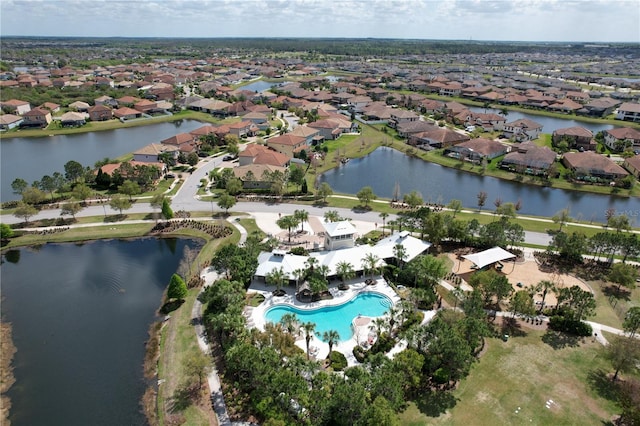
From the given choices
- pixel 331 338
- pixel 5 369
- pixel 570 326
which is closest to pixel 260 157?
pixel 331 338

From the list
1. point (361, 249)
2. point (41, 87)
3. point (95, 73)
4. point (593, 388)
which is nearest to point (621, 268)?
point (593, 388)

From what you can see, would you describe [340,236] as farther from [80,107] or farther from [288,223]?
[80,107]

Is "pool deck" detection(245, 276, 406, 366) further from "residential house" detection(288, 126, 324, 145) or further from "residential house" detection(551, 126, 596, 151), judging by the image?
"residential house" detection(551, 126, 596, 151)

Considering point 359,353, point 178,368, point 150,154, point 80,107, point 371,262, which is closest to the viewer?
point 178,368

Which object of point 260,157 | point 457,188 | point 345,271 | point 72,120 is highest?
point 72,120

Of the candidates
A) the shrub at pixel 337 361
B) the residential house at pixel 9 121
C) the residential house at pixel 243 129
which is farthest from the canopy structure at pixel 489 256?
the residential house at pixel 9 121

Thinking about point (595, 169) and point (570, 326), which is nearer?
point (570, 326)

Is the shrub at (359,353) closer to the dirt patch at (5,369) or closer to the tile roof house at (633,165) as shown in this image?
the dirt patch at (5,369)
